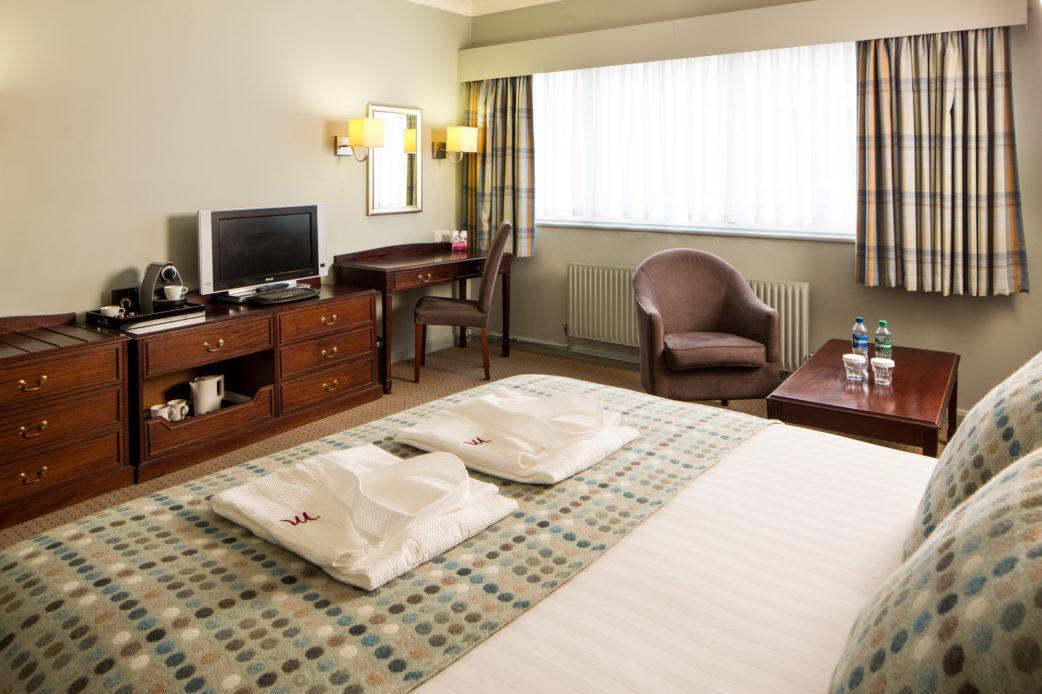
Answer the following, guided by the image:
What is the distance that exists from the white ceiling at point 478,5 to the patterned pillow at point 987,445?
4.64 meters

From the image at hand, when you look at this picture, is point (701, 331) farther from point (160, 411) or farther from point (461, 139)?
point (160, 411)

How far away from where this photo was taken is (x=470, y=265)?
204 inches

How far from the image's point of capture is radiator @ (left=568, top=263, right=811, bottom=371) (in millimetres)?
4535

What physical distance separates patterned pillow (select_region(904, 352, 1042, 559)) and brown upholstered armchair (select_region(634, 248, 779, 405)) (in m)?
2.45

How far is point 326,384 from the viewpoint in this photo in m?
4.18

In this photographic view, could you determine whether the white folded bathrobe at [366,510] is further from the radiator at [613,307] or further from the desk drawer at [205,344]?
the radiator at [613,307]

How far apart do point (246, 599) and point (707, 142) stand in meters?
4.23

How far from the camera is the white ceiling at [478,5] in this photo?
5301 millimetres

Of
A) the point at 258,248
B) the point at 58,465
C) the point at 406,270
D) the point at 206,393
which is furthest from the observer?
the point at 406,270

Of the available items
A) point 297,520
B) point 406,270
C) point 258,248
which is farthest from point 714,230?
point 297,520

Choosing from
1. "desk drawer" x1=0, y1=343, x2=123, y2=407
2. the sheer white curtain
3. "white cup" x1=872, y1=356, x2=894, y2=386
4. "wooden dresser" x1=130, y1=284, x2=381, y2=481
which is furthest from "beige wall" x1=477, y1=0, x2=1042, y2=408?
"desk drawer" x1=0, y1=343, x2=123, y2=407

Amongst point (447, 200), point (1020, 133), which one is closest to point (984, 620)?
point (1020, 133)

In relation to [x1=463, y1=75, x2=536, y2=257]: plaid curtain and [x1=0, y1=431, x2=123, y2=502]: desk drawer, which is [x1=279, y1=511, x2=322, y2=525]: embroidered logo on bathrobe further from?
[x1=463, y1=75, x2=536, y2=257]: plaid curtain

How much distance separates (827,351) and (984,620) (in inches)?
128
